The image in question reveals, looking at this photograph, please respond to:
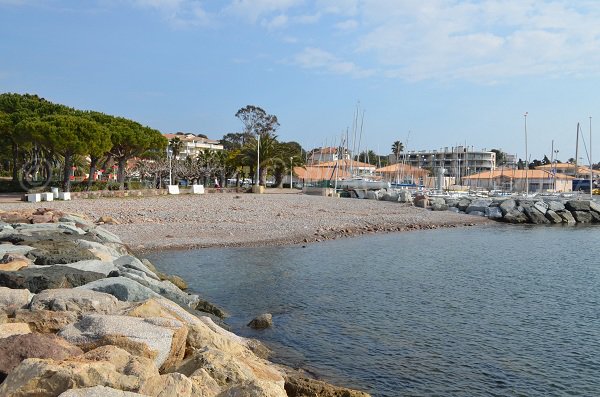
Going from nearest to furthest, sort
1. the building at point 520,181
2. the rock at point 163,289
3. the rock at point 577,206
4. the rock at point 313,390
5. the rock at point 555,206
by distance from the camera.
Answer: the rock at point 313,390 → the rock at point 163,289 → the rock at point 555,206 → the rock at point 577,206 → the building at point 520,181

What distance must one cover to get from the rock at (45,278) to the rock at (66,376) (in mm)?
4228

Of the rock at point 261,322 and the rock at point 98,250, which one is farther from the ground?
the rock at point 98,250

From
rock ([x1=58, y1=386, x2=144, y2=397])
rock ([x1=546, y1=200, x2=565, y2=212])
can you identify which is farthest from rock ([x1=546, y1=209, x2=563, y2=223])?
rock ([x1=58, y1=386, x2=144, y2=397])

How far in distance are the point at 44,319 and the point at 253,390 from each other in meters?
3.59

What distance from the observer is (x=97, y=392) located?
4.83m

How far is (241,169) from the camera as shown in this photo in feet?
231

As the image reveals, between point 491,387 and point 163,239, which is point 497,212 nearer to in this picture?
point 163,239

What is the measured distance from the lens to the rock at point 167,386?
5.22 m

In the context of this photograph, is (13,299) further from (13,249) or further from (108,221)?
(108,221)

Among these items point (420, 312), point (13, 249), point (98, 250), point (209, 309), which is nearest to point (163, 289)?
point (209, 309)

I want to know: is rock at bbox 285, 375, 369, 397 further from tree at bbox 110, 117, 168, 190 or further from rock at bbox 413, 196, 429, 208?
rock at bbox 413, 196, 429, 208

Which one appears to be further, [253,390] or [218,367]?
[218,367]

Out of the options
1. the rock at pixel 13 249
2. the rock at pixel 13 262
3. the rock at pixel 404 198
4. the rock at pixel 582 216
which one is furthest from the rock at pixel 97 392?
the rock at pixel 404 198

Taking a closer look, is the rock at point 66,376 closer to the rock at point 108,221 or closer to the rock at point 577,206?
the rock at point 108,221
